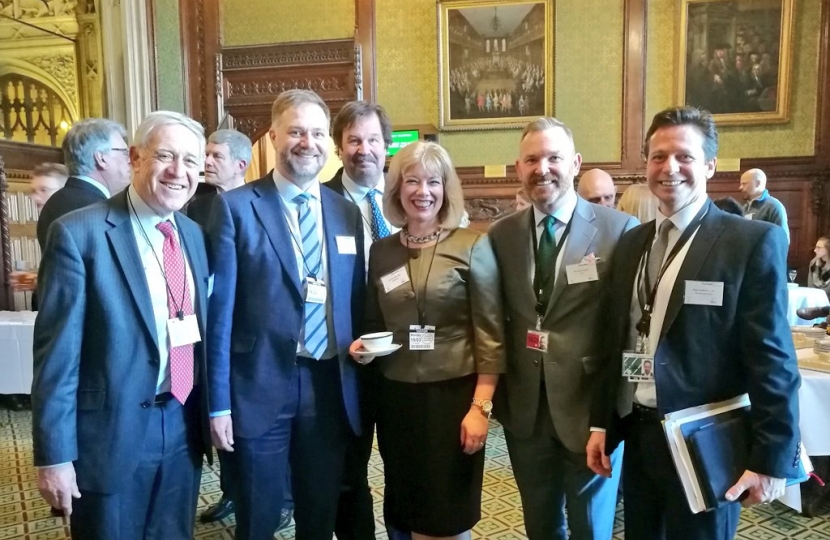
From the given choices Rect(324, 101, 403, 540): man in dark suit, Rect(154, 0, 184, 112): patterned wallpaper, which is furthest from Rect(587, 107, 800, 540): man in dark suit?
Rect(154, 0, 184, 112): patterned wallpaper

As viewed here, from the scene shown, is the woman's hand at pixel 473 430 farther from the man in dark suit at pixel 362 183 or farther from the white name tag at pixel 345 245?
the white name tag at pixel 345 245

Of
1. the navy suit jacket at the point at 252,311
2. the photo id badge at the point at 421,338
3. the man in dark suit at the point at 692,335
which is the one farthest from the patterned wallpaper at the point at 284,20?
the man in dark suit at the point at 692,335

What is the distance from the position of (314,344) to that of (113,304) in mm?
641

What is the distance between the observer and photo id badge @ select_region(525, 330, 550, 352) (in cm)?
195

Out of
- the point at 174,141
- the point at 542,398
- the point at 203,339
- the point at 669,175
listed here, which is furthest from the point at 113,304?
the point at 669,175

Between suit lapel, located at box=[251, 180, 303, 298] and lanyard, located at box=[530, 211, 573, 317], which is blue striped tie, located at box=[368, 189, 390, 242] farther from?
lanyard, located at box=[530, 211, 573, 317]

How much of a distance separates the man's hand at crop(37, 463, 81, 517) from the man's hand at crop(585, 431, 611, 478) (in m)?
1.49

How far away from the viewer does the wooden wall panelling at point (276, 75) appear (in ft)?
25.5

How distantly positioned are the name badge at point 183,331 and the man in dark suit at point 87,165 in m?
1.51

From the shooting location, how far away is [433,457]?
1.99 metres

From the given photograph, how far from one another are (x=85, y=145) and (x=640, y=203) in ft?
9.75

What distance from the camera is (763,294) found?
1.55 metres

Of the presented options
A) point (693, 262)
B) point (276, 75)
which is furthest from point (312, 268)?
point (276, 75)

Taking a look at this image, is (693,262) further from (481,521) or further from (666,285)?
(481,521)
